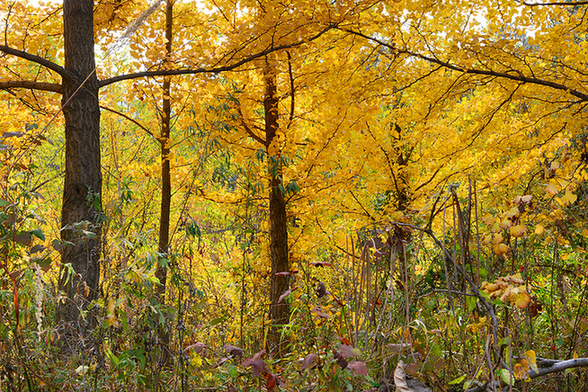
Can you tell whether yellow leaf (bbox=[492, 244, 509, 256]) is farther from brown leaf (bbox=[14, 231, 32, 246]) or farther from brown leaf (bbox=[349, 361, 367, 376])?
brown leaf (bbox=[14, 231, 32, 246])

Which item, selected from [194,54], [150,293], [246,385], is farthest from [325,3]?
[246,385]

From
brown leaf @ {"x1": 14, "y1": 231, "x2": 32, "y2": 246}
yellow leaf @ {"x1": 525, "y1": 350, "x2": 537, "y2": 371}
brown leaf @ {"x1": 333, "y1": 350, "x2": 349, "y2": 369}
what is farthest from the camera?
brown leaf @ {"x1": 14, "y1": 231, "x2": 32, "y2": 246}

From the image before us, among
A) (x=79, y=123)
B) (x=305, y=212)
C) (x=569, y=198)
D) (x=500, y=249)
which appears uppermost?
(x=79, y=123)

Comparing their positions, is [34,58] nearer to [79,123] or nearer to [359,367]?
[79,123]

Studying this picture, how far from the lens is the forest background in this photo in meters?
1.74

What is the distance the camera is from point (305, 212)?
6.01 metres

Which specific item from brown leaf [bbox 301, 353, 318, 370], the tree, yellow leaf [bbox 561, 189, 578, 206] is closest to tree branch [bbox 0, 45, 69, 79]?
the tree

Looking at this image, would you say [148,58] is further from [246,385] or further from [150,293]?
[246,385]

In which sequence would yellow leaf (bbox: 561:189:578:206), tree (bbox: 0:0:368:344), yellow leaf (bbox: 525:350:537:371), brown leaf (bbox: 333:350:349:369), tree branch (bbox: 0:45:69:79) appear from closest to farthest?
yellow leaf (bbox: 525:350:537:371)
brown leaf (bbox: 333:350:349:369)
yellow leaf (bbox: 561:189:578:206)
tree branch (bbox: 0:45:69:79)
tree (bbox: 0:0:368:344)

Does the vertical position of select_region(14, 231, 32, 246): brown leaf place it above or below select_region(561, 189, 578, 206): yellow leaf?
below

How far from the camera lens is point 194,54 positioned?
4211 millimetres

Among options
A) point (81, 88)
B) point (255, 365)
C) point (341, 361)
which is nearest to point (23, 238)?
point (255, 365)

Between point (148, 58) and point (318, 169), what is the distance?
7.63 feet

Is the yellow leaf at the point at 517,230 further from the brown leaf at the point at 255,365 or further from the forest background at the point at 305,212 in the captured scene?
the brown leaf at the point at 255,365
